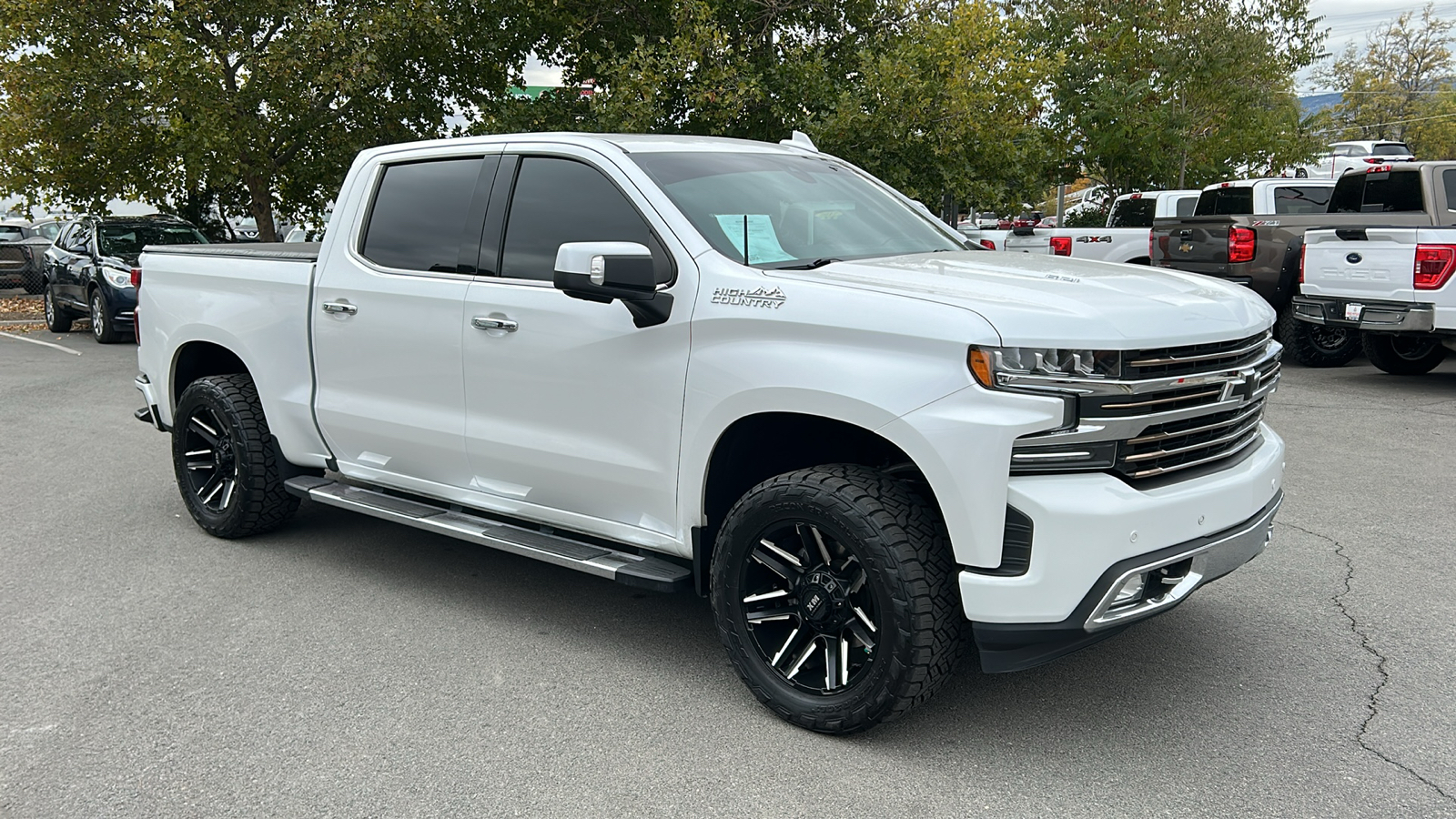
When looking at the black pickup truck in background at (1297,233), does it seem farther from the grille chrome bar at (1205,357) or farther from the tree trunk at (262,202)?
the tree trunk at (262,202)

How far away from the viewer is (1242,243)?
12617 mm

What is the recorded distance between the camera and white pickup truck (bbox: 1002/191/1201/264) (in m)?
16.7

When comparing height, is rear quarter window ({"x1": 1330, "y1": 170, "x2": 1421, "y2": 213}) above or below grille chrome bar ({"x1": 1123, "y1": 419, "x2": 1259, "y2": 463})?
above

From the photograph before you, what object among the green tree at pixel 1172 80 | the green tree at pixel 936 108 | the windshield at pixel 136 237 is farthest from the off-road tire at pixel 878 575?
the green tree at pixel 1172 80

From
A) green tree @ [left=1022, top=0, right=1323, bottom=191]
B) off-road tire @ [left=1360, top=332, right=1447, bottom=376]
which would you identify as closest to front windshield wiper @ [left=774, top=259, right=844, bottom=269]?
off-road tire @ [left=1360, top=332, right=1447, bottom=376]

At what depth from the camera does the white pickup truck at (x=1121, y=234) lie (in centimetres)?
1666

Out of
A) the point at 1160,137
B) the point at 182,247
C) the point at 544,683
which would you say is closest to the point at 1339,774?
the point at 544,683

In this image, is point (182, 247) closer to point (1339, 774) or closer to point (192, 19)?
point (1339, 774)

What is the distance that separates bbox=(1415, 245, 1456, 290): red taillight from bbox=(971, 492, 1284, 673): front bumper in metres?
7.61

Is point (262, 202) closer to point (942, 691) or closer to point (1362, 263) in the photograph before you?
point (1362, 263)

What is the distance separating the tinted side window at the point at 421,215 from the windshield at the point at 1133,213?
48.4 ft

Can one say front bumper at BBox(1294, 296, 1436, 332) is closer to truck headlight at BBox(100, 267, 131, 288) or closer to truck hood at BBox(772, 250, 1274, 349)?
truck hood at BBox(772, 250, 1274, 349)

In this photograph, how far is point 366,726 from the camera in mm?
3898

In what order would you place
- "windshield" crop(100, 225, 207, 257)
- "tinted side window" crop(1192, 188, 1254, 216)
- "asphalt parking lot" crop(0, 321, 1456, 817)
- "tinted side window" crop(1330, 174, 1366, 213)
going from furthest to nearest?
1. "windshield" crop(100, 225, 207, 257)
2. "tinted side window" crop(1192, 188, 1254, 216)
3. "tinted side window" crop(1330, 174, 1366, 213)
4. "asphalt parking lot" crop(0, 321, 1456, 817)
